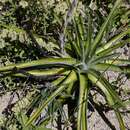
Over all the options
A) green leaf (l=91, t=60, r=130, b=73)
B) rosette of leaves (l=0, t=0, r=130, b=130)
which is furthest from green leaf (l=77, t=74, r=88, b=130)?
green leaf (l=91, t=60, r=130, b=73)

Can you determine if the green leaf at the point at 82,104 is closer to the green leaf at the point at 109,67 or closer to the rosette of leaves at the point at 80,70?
the rosette of leaves at the point at 80,70

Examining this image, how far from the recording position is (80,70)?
2529 millimetres

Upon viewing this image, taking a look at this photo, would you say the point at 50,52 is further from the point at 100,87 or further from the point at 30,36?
the point at 100,87

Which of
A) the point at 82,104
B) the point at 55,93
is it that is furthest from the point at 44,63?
the point at 82,104

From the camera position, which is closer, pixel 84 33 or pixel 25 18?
pixel 84 33

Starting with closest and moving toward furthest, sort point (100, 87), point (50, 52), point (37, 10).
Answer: point (100, 87)
point (50, 52)
point (37, 10)

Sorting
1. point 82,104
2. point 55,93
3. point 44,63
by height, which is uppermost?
point 44,63

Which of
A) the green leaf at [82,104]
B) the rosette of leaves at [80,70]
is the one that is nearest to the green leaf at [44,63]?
the rosette of leaves at [80,70]

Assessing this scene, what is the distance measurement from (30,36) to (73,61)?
0.48 m

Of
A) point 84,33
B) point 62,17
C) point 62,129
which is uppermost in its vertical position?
point 62,17

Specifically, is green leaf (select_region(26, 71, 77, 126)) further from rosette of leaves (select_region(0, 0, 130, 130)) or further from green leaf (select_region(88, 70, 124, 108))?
green leaf (select_region(88, 70, 124, 108))

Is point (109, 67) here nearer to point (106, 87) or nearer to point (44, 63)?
point (106, 87)

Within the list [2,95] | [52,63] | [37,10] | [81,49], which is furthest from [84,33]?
[2,95]

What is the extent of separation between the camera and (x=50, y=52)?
9.27 ft
